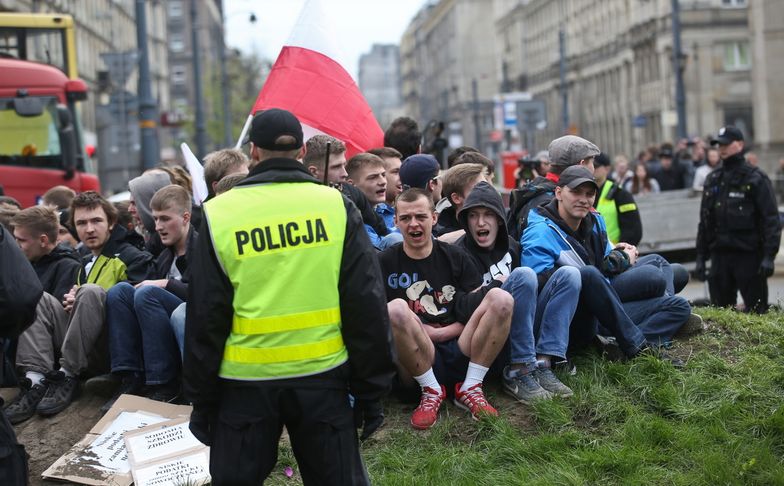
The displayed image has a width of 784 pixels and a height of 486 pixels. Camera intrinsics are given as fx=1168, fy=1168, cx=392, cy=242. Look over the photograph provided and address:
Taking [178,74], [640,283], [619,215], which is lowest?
[640,283]

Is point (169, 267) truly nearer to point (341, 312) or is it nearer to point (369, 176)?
point (369, 176)

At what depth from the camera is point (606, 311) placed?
719 centimetres

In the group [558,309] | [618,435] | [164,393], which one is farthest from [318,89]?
[618,435]

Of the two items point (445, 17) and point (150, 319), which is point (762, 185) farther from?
point (445, 17)

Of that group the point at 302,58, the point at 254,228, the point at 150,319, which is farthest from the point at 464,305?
the point at 302,58

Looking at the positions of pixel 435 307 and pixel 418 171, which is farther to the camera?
pixel 418 171

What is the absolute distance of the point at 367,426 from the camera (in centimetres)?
487

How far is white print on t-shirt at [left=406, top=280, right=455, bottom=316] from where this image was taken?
6.82m

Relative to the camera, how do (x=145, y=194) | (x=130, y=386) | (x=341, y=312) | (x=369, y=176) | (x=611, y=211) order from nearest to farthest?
(x=341, y=312) < (x=130, y=386) < (x=145, y=194) < (x=369, y=176) < (x=611, y=211)

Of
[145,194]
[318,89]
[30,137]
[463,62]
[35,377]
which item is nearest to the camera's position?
[35,377]

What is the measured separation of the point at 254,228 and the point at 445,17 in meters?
133

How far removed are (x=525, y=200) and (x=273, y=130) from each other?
3.63 m

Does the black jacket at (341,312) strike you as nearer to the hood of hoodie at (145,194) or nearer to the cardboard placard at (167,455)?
the cardboard placard at (167,455)

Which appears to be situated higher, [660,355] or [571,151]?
[571,151]
